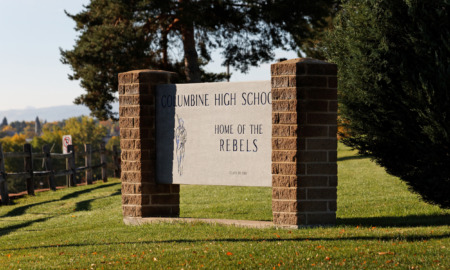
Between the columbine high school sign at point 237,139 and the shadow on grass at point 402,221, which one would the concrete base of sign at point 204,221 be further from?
the shadow on grass at point 402,221

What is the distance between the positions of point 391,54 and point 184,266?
5.60m

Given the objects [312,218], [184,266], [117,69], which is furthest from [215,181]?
[117,69]

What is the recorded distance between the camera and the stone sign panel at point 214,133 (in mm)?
10906

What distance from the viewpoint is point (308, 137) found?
411 inches

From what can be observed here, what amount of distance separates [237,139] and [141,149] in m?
2.07

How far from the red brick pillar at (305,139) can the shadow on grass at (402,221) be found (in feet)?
3.40

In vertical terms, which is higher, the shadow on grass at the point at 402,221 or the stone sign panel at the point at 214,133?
the stone sign panel at the point at 214,133

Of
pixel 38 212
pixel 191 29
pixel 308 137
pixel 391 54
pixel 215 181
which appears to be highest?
pixel 191 29

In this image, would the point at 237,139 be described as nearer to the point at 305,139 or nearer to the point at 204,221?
the point at 305,139

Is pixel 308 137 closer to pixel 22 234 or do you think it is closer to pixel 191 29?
pixel 22 234

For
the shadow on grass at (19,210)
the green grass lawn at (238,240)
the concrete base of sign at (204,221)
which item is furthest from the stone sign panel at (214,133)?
the shadow on grass at (19,210)

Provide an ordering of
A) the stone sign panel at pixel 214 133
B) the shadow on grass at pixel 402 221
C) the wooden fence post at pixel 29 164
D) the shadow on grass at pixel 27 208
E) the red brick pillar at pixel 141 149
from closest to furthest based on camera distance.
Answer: the stone sign panel at pixel 214 133
the shadow on grass at pixel 402 221
the red brick pillar at pixel 141 149
the shadow on grass at pixel 27 208
the wooden fence post at pixel 29 164

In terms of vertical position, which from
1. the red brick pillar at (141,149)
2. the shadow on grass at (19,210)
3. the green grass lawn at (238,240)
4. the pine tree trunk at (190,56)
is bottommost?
the shadow on grass at (19,210)

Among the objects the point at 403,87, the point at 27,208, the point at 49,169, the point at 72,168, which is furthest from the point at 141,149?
the point at 72,168
